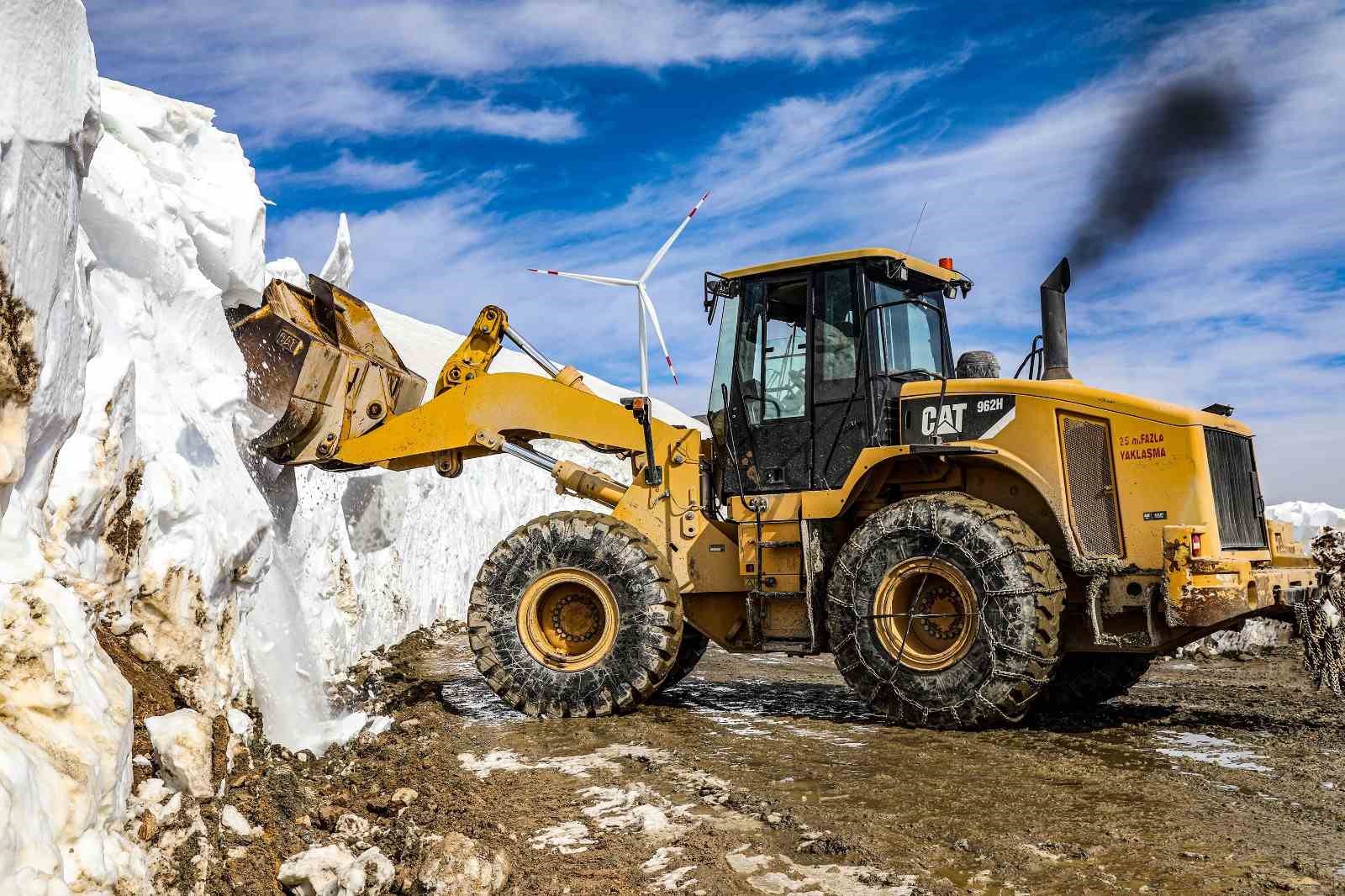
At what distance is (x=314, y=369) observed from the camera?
8.04m

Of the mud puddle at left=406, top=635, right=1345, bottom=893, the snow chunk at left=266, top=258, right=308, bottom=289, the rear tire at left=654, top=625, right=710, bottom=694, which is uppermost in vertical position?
the snow chunk at left=266, top=258, right=308, bottom=289

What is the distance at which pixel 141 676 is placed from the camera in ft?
15.6

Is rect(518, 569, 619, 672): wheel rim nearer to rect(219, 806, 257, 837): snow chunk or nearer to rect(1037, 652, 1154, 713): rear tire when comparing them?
rect(1037, 652, 1154, 713): rear tire

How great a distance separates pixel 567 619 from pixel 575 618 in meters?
0.06

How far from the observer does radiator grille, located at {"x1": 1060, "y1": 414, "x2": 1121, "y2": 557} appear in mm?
6984

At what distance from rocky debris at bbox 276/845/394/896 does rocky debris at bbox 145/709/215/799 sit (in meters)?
0.48

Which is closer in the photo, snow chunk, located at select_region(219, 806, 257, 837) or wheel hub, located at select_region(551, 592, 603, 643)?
snow chunk, located at select_region(219, 806, 257, 837)

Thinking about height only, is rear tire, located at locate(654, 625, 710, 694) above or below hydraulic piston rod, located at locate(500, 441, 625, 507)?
below

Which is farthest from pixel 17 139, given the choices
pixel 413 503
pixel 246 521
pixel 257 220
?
pixel 413 503

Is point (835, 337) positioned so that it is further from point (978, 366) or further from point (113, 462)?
point (113, 462)

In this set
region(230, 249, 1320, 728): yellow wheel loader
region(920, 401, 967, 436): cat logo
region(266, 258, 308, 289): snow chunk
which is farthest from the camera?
region(266, 258, 308, 289): snow chunk

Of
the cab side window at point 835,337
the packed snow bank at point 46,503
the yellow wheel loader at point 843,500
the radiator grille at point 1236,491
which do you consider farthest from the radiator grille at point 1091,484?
the packed snow bank at point 46,503

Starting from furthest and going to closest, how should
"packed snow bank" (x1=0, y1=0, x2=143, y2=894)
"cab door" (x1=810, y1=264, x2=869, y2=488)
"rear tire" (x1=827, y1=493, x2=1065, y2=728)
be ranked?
"cab door" (x1=810, y1=264, x2=869, y2=488) < "rear tire" (x1=827, y1=493, x2=1065, y2=728) < "packed snow bank" (x1=0, y1=0, x2=143, y2=894)

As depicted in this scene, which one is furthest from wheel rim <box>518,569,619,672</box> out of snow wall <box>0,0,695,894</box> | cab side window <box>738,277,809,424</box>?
cab side window <box>738,277,809,424</box>
